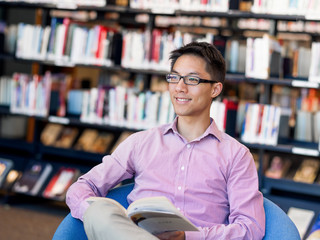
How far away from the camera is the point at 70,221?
80.0 inches

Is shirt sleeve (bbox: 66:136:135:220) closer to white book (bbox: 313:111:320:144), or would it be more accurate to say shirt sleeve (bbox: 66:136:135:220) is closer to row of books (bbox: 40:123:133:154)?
white book (bbox: 313:111:320:144)

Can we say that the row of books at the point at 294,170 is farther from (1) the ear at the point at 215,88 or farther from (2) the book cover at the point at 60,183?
(1) the ear at the point at 215,88

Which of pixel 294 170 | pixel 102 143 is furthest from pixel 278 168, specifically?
pixel 102 143

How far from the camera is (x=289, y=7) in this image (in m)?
4.19

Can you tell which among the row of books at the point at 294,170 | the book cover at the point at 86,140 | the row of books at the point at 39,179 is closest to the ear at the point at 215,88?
the row of books at the point at 294,170

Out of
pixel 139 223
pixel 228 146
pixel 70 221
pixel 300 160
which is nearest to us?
pixel 139 223

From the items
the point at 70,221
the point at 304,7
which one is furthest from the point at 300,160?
the point at 70,221

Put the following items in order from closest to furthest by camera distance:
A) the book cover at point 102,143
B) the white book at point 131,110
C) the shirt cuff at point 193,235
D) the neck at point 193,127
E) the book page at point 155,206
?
the book page at point 155,206 → the shirt cuff at point 193,235 → the neck at point 193,127 → the white book at point 131,110 → the book cover at point 102,143

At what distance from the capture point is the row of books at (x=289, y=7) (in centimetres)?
412

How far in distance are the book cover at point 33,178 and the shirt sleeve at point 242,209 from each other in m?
2.89

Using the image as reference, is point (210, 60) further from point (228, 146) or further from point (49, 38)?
point (49, 38)

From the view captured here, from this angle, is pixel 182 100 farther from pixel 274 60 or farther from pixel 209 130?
pixel 274 60

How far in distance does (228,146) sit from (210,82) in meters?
0.25

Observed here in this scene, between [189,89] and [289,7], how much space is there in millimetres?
2256
